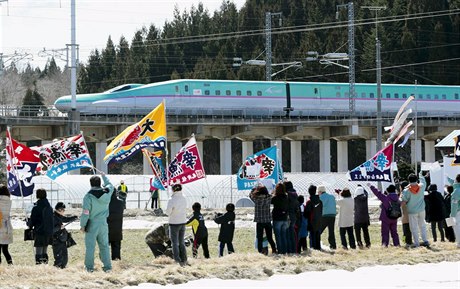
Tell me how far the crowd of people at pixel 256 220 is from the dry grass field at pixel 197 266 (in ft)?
1.26

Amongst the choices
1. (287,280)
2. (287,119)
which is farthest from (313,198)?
(287,119)

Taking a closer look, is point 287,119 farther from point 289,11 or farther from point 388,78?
point 289,11

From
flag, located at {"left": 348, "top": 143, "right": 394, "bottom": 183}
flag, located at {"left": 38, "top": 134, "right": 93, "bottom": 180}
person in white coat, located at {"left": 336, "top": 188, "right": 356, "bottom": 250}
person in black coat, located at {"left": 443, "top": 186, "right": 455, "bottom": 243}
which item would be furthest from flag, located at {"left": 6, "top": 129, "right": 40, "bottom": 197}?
person in black coat, located at {"left": 443, "top": 186, "right": 455, "bottom": 243}

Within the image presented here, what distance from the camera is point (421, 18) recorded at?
109 m

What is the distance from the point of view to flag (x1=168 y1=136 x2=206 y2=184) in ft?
92.4

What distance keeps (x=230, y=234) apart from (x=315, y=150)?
8827cm

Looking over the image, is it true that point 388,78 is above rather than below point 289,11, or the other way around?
below

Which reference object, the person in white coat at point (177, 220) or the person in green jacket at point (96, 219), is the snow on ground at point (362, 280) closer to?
the person in green jacket at point (96, 219)

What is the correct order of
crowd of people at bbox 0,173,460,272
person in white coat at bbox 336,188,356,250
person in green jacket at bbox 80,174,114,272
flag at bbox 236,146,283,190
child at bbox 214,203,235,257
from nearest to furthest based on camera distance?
person in green jacket at bbox 80,174,114,272
crowd of people at bbox 0,173,460,272
child at bbox 214,203,235,257
person in white coat at bbox 336,188,356,250
flag at bbox 236,146,283,190

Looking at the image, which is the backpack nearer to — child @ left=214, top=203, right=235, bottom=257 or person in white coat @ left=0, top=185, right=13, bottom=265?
child @ left=214, top=203, right=235, bottom=257

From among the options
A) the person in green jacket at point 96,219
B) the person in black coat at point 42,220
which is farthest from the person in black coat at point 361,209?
the person in black coat at point 42,220

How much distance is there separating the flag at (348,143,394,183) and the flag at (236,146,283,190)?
3.37 meters

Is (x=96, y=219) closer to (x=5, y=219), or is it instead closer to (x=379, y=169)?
(x=5, y=219)

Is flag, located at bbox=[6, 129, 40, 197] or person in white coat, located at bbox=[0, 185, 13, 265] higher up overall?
flag, located at bbox=[6, 129, 40, 197]
